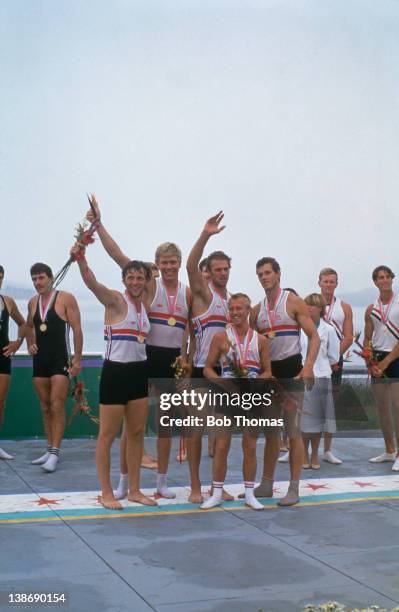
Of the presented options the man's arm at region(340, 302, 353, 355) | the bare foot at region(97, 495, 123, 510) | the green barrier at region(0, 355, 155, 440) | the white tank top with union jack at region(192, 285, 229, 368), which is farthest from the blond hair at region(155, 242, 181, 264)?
the green barrier at region(0, 355, 155, 440)

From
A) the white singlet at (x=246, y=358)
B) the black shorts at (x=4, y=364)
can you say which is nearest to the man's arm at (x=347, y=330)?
the white singlet at (x=246, y=358)

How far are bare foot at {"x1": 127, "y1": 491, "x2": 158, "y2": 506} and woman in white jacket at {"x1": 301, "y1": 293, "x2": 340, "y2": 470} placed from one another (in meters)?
2.03

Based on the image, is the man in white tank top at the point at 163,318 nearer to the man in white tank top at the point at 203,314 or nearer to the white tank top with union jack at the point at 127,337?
the man in white tank top at the point at 203,314

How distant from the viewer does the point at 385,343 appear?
8.12m

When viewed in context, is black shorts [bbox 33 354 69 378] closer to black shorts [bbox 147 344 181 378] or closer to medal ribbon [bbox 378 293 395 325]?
black shorts [bbox 147 344 181 378]

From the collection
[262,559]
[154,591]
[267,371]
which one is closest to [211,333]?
[267,371]

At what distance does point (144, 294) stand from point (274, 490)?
1897mm

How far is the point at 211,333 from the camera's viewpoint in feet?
21.2

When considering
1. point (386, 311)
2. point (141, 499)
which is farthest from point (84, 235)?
point (386, 311)

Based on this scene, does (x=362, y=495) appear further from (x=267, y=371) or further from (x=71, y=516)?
(x=71, y=516)

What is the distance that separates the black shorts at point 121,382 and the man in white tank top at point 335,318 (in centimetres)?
261

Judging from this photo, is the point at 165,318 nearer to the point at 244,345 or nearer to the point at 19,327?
the point at 244,345

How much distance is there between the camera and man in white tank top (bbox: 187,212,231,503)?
6.37 m

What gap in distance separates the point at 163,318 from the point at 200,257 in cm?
65
